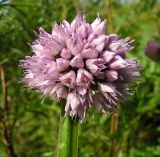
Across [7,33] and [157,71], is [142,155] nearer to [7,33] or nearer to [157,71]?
[157,71]

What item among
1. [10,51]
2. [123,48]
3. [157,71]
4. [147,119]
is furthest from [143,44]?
[123,48]

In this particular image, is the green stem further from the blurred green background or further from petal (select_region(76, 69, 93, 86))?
the blurred green background

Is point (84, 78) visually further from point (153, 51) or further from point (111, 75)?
point (153, 51)

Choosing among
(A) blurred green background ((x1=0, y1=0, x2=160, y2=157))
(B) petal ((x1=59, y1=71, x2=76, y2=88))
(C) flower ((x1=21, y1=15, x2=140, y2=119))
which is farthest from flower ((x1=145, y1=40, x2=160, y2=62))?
(B) petal ((x1=59, y1=71, x2=76, y2=88))

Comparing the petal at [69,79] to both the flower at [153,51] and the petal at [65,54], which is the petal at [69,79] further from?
the flower at [153,51]

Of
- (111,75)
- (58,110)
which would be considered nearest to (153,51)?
(58,110)

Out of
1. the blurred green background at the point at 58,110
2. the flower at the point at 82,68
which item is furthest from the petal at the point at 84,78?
the blurred green background at the point at 58,110
